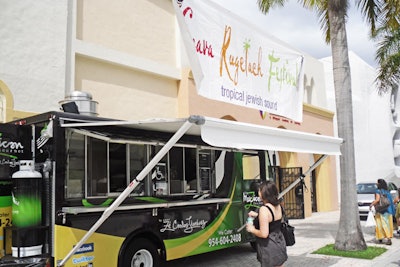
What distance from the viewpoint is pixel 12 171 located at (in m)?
5.79

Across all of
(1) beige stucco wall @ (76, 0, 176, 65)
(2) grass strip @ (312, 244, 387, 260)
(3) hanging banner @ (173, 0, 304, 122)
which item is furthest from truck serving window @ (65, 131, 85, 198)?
(2) grass strip @ (312, 244, 387, 260)

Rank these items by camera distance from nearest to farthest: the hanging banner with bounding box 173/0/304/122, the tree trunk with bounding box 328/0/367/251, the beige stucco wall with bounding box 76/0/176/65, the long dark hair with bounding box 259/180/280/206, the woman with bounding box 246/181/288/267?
the woman with bounding box 246/181/288/267
the long dark hair with bounding box 259/180/280/206
the hanging banner with bounding box 173/0/304/122
the tree trunk with bounding box 328/0/367/251
the beige stucco wall with bounding box 76/0/176/65

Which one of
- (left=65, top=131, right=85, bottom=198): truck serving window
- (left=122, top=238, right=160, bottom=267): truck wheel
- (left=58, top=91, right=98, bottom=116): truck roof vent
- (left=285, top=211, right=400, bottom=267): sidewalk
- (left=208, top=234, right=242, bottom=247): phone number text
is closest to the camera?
(left=65, top=131, right=85, bottom=198): truck serving window

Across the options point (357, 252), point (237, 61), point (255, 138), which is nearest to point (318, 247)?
point (357, 252)

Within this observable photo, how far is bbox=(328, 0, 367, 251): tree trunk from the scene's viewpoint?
9.83 m

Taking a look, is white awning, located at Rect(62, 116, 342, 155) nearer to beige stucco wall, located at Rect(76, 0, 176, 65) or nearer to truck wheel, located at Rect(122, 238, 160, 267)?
truck wheel, located at Rect(122, 238, 160, 267)

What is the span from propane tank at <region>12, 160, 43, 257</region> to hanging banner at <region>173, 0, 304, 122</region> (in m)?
2.85

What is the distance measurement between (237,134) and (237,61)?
2.55m

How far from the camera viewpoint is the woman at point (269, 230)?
16.5 feet

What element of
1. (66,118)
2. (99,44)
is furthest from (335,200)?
(66,118)

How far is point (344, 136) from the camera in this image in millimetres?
10164

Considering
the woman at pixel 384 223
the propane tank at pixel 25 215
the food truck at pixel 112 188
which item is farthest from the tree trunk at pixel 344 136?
the propane tank at pixel 25 215

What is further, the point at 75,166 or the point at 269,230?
the point at 75,166

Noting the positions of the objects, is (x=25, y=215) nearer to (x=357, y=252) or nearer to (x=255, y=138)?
(x=255, y=138)
